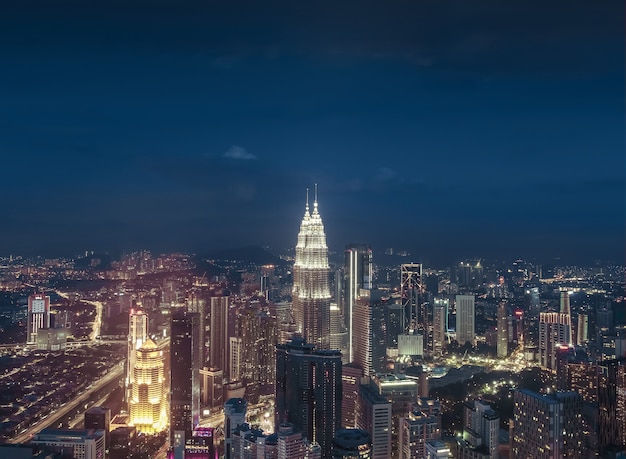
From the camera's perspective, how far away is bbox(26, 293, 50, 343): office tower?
16.6 feet

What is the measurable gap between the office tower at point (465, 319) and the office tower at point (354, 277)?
1.56 meters

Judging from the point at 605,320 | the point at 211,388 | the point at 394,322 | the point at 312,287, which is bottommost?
the point at 211,388

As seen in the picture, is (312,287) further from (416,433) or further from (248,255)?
(416,433)

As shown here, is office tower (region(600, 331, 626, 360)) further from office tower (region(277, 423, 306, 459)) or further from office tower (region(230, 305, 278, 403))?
office tower (region(230, 305, 278, 403))

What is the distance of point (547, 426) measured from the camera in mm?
4691

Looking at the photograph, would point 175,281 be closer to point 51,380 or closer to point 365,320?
point 51,380

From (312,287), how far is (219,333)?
2088 millimetres

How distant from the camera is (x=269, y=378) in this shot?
21.4ft

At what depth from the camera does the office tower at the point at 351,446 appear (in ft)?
15.8

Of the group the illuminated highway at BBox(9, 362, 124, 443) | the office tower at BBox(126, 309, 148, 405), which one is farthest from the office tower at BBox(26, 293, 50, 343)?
the office tower at BBox(126, 309, 148, 405)

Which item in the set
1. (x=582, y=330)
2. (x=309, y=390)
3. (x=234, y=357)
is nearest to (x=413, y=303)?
(x=582, y=330)

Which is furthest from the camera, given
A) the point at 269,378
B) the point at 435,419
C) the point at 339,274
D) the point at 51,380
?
the point at 339,274

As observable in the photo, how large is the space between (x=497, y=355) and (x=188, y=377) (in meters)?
4.73

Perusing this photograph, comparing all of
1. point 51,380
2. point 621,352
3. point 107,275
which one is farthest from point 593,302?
point 51,380
